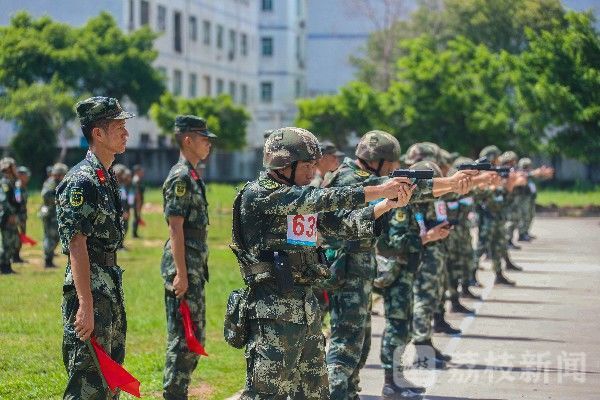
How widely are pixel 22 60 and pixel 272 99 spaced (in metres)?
30.2

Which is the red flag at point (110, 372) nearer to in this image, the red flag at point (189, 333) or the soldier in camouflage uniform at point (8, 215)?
the red flag at point (189, 333)

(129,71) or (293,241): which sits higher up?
(129,71)

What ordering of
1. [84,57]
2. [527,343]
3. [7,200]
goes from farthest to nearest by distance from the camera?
[84,57] < [7,200] < [527,343]

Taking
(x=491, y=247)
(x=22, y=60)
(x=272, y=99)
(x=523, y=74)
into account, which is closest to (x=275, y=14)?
(x=272, y=99)

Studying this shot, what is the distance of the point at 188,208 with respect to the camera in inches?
347

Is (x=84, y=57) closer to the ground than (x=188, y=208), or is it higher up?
higher up

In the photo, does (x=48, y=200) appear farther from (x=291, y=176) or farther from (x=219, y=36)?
(x=219, y=36)

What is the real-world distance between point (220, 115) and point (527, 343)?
39.4 metres

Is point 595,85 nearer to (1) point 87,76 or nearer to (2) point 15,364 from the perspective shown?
(1) point 87,76

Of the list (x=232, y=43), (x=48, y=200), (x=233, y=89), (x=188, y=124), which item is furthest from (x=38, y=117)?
(x=188, y=124)

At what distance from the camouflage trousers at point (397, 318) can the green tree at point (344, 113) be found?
1447 inches

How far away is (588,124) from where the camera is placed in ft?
120

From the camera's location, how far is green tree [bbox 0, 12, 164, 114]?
43938 millimetres

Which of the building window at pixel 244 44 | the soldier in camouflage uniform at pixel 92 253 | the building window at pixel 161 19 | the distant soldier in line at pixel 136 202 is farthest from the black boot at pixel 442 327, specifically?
the building window at pixel 244 44
